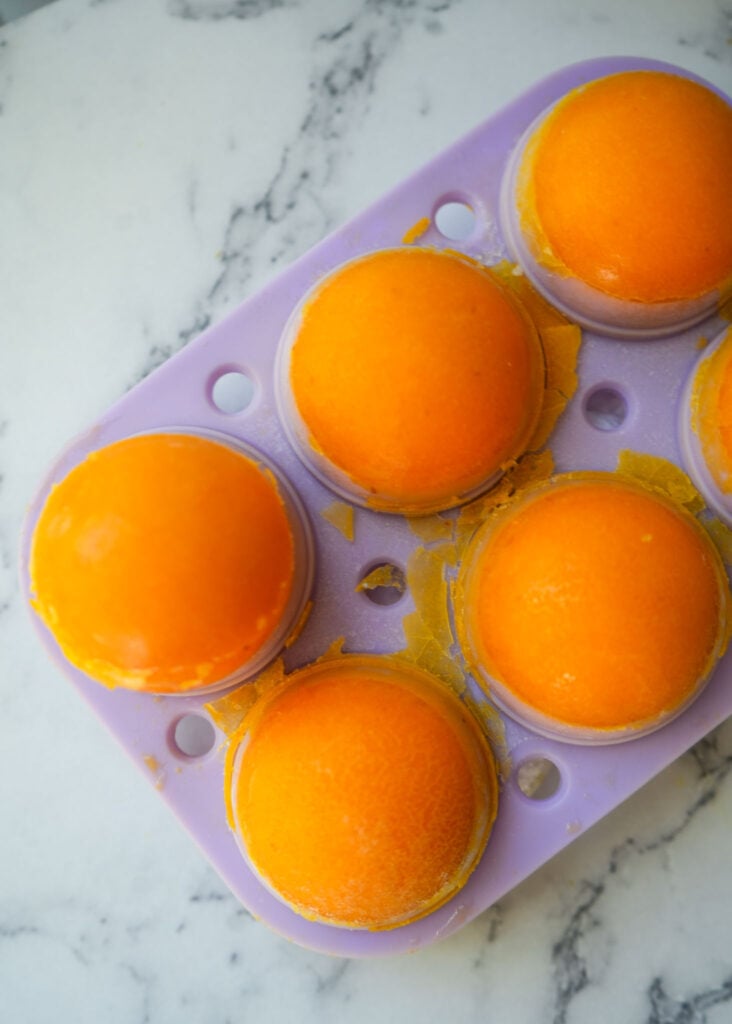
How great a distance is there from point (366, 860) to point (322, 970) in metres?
0.23

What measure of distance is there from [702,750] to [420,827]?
0.89 feet

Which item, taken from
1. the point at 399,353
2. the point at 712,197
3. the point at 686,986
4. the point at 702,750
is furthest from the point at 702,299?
the point at 686,986

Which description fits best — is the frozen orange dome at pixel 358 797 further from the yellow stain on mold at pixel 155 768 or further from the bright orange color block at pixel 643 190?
the bright orange color block at pixel 643 190

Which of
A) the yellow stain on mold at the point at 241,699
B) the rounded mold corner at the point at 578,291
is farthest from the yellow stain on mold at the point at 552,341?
the yellow stain on mold at the point at 241,699

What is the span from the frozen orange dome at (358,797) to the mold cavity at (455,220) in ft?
1.04

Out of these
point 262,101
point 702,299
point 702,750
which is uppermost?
point 262,101

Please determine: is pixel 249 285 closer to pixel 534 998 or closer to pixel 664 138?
pixel 664 138

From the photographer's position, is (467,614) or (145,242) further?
(145,242)

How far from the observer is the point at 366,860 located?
1.63ft

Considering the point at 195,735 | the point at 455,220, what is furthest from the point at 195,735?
the point at 455,220

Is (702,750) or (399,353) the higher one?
(399,353)

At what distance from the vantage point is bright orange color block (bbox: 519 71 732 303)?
51 centimetres

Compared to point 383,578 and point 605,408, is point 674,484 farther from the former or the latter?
point 383,578

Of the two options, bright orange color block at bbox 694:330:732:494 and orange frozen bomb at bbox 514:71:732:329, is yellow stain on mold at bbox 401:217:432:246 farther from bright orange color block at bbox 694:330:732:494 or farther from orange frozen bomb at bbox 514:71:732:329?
bright orange color block at bbox 694:330:732:494
